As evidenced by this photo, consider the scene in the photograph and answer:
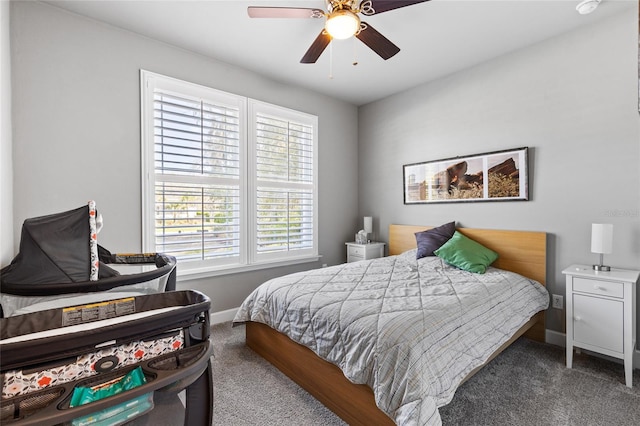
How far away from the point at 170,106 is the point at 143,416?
2.79 m

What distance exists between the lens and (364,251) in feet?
13.1

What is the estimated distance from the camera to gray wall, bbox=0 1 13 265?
1768 millimetres

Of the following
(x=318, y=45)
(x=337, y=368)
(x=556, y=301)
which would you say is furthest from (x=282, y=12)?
(x=556, y=301)

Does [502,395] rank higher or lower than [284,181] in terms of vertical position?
lower

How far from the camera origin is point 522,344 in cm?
276

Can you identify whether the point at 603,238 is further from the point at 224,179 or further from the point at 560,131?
the point at 224,179

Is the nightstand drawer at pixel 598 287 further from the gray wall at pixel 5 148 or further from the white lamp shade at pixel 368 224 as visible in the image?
the gray wall at pixel 5 148

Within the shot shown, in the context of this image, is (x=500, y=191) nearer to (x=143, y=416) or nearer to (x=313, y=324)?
(x=313, y=324)

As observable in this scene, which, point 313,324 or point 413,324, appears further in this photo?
point 313,324

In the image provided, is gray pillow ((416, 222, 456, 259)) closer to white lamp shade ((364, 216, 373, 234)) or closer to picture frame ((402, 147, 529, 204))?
picture frame ((402, 147, 529, 204))

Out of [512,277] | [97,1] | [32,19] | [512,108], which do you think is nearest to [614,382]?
[512,277]

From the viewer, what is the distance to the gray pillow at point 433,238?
3267mm

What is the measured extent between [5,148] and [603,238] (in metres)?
4.35

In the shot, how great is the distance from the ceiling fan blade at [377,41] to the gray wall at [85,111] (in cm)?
173
